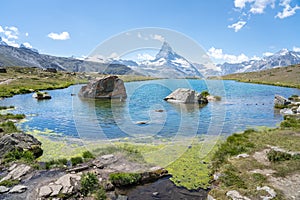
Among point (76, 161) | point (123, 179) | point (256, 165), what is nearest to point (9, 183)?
point (76, 161)

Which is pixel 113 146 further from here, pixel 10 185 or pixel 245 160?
pixel 245 160

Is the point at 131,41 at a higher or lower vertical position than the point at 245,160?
higher

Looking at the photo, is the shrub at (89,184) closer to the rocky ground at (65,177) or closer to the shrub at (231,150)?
the rocky ground at (65,177)

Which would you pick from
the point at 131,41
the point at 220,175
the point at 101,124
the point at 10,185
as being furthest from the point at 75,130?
the point at 220,175

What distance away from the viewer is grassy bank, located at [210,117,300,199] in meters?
14.6

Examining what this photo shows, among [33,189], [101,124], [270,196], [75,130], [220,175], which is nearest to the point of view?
[270,196]

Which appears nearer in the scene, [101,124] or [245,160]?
[245,160]

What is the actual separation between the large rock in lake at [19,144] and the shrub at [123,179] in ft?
32.8

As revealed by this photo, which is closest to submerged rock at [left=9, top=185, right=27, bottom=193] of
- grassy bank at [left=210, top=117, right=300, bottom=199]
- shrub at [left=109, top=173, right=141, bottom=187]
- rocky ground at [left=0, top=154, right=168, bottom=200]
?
rocky ground at [left=0, top=154, right=168, bottom=200]

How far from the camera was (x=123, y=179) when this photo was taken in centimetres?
1681

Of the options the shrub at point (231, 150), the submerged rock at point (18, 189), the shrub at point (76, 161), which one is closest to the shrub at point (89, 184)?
the submerged rock at point (18, 189)

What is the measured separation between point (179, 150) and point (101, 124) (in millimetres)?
15794

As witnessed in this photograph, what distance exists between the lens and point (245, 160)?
18.9 meters

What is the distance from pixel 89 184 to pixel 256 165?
12173mm
